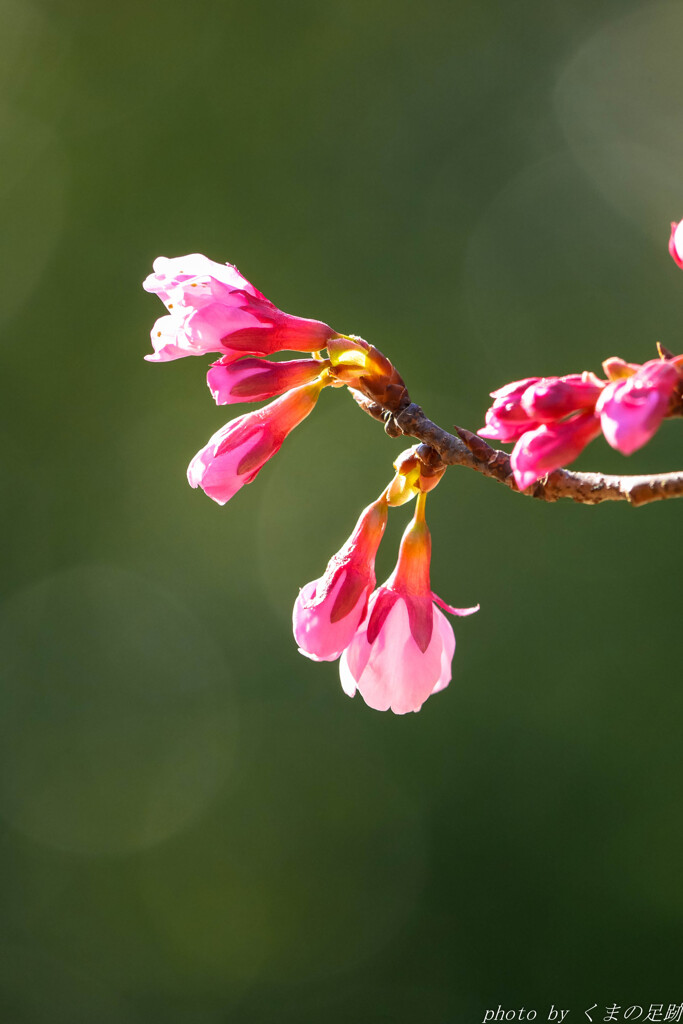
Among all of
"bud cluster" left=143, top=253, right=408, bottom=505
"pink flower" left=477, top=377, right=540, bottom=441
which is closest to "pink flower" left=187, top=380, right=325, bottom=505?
"bud cluster" left=143, top=253, right=408, bottom=505

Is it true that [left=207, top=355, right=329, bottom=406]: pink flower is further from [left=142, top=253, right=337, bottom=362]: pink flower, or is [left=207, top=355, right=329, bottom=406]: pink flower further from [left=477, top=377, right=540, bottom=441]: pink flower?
[left=477, top=377, right=540, bottom=441]: pink flower

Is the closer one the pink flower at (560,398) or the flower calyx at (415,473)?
the pink flower at (560,398)

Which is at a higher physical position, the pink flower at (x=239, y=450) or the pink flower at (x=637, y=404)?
the pink flower at (x=239, y=450)

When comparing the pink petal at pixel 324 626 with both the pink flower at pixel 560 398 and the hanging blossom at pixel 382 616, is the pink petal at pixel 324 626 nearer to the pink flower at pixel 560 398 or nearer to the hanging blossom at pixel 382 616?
the hanging blossom at pixel 382 616

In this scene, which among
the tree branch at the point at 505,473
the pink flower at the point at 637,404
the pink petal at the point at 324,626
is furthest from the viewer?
the pink petal at the point at 324,626

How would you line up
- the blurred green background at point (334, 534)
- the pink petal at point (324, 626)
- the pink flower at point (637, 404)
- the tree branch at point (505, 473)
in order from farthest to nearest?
the blurred green background at point (334, 534) → the pink petal at point (324, 626) → the tree branch at point (505, 473) → the pink flower at point (637, 404)

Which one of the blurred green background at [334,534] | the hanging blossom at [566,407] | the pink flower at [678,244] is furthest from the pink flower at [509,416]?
the blurred green background at [334,534]
